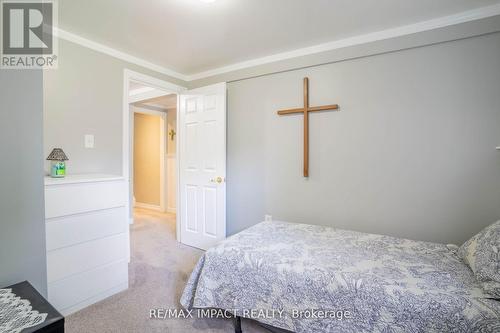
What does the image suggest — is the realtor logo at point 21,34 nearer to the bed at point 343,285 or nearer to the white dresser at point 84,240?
the white dresser at point 84,240

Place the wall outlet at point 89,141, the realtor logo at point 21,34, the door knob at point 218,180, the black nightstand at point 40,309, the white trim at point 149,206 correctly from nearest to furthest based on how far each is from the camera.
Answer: the black nightstand at point 40,309 → the realtor logo at point 21,34 → the wall outlet at point 89,141 → the door knob at point 218,180 → the white trim at point 149,206

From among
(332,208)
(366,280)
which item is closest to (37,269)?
(366,280)

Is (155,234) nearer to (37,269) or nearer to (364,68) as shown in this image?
(37,269)

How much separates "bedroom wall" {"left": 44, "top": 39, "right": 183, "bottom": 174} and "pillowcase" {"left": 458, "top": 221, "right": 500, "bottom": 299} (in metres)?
3.01

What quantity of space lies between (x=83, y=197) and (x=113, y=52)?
5.27ft

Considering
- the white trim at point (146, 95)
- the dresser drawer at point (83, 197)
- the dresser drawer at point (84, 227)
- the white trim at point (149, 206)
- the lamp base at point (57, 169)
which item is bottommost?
the white trim at point (149, 206)

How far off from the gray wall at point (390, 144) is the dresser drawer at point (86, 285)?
4.81 ft

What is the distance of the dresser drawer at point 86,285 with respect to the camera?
182cm

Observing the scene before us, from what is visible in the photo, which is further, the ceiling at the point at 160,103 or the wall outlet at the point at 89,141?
the ceiling at the point at 160,103

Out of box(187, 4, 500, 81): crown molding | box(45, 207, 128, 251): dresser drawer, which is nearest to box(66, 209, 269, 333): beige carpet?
box(45, 207, 128, 251): dresser drawer

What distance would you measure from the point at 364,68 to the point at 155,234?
351cm

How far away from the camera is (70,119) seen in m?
2.33

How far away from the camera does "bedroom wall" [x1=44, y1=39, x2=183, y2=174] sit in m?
2.22

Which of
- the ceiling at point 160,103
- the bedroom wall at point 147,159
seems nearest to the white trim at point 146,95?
the ceiling at point 160,103
